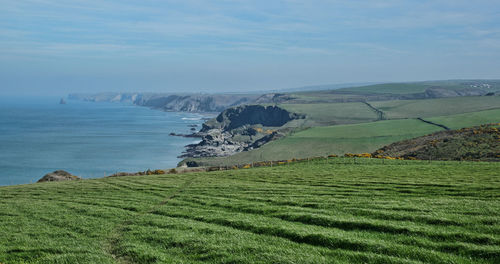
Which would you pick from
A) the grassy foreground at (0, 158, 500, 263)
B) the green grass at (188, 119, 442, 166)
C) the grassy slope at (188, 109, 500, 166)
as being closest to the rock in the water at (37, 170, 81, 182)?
the grassy foreground at (0, 158, 500, 263)

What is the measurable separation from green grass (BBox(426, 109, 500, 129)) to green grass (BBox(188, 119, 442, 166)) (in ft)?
25.3

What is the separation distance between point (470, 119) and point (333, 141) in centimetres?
6329

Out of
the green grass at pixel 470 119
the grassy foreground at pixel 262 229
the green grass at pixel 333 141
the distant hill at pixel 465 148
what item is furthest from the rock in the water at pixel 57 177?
the green grass at pixel 470 119

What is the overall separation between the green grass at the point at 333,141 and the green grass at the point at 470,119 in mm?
7717

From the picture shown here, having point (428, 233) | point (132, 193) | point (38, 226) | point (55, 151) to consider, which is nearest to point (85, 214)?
point (38, 226)

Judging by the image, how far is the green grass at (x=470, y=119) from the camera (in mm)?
147663

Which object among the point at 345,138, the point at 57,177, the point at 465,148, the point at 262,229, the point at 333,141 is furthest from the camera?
the point at 345,138

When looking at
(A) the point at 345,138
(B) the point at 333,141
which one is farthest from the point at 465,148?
(A) the point at 345,138

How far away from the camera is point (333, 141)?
14425 cm

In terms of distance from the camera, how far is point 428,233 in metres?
14.7

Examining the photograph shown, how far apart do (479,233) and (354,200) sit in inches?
396

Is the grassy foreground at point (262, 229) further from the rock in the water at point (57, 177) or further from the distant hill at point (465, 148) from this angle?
the distant hill at point (465, 148)

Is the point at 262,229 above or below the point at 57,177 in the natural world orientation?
above

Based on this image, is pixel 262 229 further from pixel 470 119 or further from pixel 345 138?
pixel 470 119
